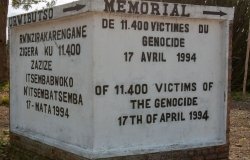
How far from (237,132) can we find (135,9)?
499 centimetres

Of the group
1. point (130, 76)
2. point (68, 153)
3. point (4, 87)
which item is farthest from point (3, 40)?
point (130, 76)

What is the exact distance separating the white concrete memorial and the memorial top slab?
1 centimetres

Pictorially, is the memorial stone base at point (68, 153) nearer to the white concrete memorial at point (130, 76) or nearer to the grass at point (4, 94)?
the white concrete memorial at point (130, 76)

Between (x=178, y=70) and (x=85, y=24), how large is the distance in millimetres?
1339

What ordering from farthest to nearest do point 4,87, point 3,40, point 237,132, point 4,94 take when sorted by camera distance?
point 3,40 → point 4,87 → point 4,94 → point 237,132

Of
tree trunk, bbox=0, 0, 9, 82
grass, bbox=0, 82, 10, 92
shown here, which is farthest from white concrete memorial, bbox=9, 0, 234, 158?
tree trunk, bbox=0, 0, 9, 82

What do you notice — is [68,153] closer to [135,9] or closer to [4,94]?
[135,9]

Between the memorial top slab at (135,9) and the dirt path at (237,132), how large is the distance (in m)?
2.22

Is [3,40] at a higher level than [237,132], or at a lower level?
higher

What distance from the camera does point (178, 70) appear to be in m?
6.38

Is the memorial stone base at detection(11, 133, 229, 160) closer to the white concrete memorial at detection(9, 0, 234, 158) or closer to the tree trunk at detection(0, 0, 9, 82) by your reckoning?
the white concrete memorial at detection(9, 0, 234, 158)

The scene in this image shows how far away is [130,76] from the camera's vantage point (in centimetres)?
602

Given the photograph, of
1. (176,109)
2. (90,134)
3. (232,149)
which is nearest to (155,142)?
(176,109)

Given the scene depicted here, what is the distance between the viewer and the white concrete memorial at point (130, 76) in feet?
19.1
